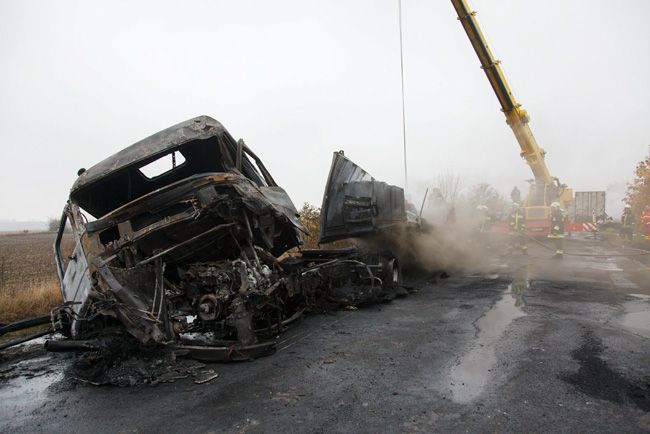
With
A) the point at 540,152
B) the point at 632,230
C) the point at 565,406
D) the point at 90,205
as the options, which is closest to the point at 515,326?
the point at 565,406

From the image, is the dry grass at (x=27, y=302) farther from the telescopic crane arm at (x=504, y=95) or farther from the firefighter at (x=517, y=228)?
the firefighter at (x=517, y=228)

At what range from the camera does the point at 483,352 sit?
15.0 feet

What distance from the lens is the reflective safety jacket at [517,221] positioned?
1689 centimetres

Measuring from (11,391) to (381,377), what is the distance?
3.33m

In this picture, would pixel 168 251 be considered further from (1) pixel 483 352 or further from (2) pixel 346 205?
(2) pixel 346 205

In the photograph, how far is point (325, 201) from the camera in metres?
8.02

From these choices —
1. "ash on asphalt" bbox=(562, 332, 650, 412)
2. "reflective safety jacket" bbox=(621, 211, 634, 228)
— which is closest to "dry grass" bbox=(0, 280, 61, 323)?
"ash on asphalt" bbox=(562, 332, 650, 412)

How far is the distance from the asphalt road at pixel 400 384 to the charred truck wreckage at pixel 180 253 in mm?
487

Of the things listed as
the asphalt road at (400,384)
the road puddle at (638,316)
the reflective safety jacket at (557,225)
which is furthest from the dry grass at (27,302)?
the reflective safety jacket at (557,225)

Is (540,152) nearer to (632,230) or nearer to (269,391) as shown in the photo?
(632,230)

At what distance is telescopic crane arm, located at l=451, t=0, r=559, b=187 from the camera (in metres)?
13.7

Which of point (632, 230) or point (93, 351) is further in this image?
point (632, 230)

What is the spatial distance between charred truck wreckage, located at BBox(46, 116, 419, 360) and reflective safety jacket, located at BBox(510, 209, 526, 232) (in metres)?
13.2

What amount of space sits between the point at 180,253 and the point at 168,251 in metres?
0.26
